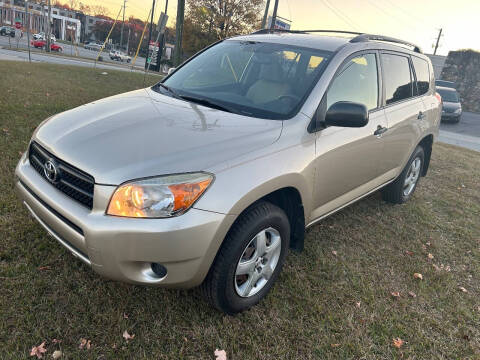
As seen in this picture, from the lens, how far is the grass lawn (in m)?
2.29

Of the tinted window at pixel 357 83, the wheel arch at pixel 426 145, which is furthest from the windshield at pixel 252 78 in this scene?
the wheel arch at pixel 426 145

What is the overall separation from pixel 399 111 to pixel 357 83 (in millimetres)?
885

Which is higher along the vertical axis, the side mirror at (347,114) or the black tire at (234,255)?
the side mirror at (347,114)

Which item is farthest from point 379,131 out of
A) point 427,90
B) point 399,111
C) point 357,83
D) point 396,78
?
point 427,90

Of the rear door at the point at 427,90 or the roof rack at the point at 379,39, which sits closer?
the roof rack at the point at 379,39

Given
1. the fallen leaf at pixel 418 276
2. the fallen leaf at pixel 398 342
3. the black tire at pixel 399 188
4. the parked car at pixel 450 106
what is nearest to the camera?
the fallen leaf at pixel 398 342

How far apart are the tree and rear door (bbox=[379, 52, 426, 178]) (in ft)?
99.5

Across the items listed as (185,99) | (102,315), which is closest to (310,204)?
(185,99)

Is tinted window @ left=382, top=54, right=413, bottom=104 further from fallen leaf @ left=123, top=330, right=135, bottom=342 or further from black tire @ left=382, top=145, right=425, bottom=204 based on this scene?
fallen leaf @ left=123, top=330, right=135, bottom=342

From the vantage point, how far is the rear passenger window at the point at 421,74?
445 cm

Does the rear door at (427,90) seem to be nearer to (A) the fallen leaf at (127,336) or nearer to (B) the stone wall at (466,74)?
(A) the fallen leaf at (127,336)

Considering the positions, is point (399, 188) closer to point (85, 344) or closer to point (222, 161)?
point (222, 161)

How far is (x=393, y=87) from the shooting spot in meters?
3.85

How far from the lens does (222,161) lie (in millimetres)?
2129
